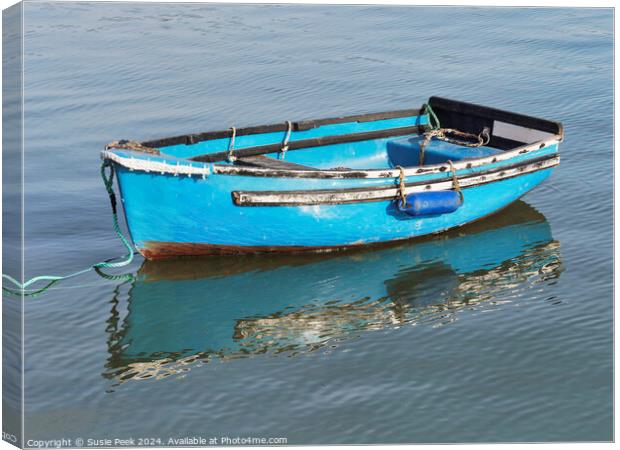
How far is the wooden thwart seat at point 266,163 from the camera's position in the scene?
593 inches

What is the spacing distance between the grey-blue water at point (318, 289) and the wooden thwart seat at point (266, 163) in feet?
4.05

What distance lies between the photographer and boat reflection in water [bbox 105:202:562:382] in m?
12.5

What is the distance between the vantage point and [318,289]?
1411 centimetres

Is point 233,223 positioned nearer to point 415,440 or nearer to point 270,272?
point 270,272

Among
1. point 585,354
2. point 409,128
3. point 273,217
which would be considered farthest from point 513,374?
point 409,128

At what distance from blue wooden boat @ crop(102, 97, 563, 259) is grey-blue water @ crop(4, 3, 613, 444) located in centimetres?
43

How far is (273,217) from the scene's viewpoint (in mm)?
14297

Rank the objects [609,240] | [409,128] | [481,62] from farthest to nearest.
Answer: [481,62]
[409,128]
[609,240]

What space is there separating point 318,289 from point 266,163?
7.00 feet

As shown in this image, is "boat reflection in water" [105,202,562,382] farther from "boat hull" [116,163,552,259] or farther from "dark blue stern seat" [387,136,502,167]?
"dark blue stern seat" [387,136,502,167]

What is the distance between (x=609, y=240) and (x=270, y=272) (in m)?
4.59

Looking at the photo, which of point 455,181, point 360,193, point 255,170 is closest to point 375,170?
point 360,193

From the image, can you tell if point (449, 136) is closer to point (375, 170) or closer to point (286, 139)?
point (286, 139)

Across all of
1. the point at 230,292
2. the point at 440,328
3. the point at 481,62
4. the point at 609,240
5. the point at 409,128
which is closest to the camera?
the point at 440,328
